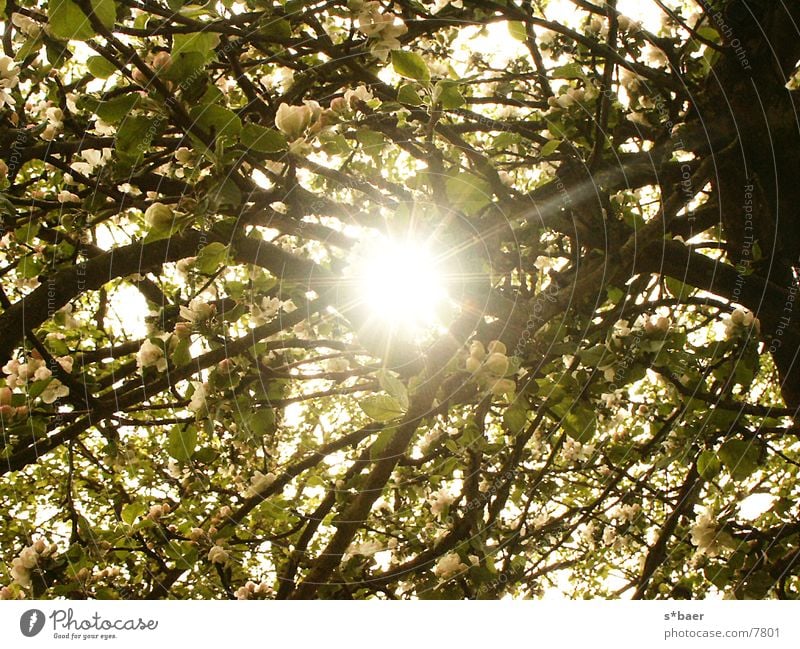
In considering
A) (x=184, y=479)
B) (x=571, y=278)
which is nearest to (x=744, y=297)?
(x=571, y=278)

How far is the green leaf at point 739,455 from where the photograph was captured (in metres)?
1.69

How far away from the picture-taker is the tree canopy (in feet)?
4.88

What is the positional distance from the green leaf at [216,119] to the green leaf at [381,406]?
0.66 metres

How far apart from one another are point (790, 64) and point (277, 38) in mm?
2278

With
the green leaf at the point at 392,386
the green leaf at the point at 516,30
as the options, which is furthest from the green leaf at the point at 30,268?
the green leaf at the point at 516,30

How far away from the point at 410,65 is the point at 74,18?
73cm

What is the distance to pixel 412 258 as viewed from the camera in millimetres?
1700

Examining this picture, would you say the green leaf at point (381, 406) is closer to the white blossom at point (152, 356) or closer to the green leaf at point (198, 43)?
the white blossom at point (152, 356)

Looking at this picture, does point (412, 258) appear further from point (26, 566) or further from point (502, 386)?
point (26, 566)

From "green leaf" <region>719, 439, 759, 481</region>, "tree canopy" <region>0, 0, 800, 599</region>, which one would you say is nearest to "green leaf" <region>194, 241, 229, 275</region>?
"tree canopy" <region>0, 0, 800, 599</region>

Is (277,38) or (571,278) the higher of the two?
(277,38)

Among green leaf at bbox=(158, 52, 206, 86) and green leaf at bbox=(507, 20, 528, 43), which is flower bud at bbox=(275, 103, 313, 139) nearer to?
green leaf at bbox=(158, 52, 206, 86)

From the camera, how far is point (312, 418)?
13.8 ft

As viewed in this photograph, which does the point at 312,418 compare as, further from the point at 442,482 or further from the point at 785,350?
the point at 785,350
